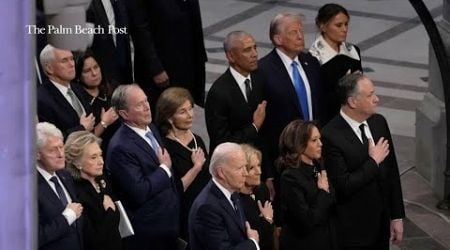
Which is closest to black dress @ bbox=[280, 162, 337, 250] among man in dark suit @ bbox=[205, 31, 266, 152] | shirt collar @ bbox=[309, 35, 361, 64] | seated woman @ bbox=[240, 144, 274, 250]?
seated woman @ bbox=[240, 144, 274, 250]

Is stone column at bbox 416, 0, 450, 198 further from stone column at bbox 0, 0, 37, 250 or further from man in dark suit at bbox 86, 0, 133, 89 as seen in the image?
stone column at bbox 0, 0, 37, 250

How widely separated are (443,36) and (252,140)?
250 cm

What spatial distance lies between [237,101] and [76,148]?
78.4 inches

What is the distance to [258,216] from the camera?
6.21m

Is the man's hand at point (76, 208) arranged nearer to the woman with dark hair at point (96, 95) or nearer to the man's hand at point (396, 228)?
the woman with dark hair at point (96, 95)

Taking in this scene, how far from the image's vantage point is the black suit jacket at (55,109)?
6.84 meters

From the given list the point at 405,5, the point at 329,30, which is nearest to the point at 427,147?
the point at 329,30

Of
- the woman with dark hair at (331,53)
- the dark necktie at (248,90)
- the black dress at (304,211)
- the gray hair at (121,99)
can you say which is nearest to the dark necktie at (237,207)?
the black dress at (304,211)

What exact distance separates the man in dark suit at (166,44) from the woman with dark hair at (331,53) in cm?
138

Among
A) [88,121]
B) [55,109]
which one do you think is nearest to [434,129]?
[88,121]

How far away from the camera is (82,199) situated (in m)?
5.82

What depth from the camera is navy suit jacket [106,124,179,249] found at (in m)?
6.40

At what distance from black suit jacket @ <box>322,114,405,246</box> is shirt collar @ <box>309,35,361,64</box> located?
3.23ft

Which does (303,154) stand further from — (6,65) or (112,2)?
(6,65)
